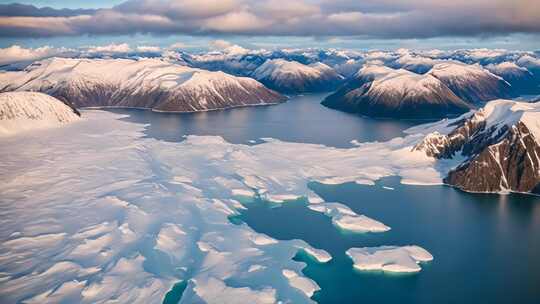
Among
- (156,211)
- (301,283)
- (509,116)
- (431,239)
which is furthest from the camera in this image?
(509,116)

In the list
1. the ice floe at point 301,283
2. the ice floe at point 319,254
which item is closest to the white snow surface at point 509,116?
the ice floe at point 319,254

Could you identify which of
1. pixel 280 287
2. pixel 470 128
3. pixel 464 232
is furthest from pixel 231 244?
pixel 470 128

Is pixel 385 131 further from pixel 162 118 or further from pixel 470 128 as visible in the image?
pixel 162 118

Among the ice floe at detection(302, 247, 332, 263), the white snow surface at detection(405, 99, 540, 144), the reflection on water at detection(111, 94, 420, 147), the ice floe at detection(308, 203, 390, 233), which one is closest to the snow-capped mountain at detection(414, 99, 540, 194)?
the white snow surface at detection(405, 99, 540, 144)

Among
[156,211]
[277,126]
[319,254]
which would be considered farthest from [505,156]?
[277,126]

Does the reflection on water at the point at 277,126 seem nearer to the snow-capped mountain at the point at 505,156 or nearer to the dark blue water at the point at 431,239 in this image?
the snow-capped mountain at the point at 505,156

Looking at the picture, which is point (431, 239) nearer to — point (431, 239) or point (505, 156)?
point (431, 239)

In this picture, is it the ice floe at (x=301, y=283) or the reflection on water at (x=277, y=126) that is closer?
the ice floe at (x=301, y=283)
